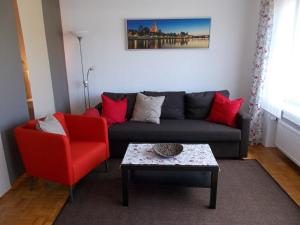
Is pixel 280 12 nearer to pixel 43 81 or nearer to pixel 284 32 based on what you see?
pixel 284 32

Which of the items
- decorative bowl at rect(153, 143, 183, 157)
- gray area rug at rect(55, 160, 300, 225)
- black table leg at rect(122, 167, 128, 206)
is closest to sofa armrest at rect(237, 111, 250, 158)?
gray area rug at rect(55, 160, 300, 225)

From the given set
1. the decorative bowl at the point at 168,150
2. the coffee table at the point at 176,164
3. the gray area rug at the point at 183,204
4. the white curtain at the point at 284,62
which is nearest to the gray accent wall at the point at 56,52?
the gray area rug at the point at 183,204

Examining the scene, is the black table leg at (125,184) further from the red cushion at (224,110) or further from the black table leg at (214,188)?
the red cushion at (224,110)

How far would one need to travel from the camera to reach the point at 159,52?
3725mm

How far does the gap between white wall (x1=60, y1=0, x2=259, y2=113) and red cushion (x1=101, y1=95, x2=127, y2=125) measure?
23.6 inches

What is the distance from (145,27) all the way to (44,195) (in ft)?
8.91

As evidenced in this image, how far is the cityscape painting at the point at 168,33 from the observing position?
3572 millimetres

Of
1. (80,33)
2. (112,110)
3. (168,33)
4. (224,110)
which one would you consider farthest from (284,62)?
(80,33)

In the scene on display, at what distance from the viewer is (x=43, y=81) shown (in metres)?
3.16

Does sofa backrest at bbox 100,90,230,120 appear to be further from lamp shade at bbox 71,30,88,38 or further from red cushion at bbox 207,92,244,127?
lamp shade at bbox 71,30,88,38

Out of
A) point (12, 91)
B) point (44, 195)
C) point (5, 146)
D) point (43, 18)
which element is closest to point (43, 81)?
point (12, 91)

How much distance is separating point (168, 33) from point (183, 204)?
255 cm

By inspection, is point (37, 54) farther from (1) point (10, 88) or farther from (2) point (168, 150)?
(2) point (168, 150)

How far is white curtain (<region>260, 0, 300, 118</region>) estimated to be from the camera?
2764mm
